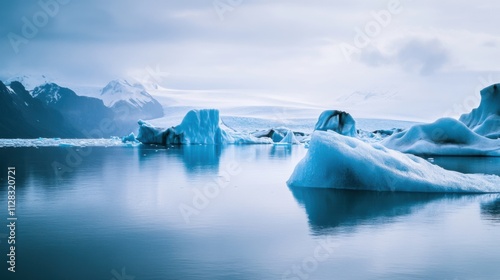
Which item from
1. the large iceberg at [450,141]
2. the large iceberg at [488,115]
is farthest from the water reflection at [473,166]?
the large iceberg at [488,115]

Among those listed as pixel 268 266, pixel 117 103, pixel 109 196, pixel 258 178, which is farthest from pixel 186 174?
pixel 117 103

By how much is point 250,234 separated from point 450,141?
23.0 m

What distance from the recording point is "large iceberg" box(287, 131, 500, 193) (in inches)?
435

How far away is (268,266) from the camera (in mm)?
5328

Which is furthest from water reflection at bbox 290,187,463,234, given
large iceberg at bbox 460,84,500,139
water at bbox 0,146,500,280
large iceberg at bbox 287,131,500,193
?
large iceberg at bbox 460,84,500,139

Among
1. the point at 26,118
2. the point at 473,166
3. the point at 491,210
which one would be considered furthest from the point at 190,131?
the point at 26,118

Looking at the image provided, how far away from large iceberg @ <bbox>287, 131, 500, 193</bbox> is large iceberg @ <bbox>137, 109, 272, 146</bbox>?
32179mm

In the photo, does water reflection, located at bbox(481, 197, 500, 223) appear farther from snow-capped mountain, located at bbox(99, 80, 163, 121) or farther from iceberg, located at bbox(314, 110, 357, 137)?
snow-capped mountain, located at bbox(99, 80, 163, 121)

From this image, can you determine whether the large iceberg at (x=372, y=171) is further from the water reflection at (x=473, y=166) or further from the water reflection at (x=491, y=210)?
the water reflection at (x=473, y=166)

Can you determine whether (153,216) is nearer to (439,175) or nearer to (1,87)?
(439,175)

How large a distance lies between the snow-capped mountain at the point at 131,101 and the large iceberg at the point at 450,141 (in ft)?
336

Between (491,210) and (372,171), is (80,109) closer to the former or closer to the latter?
(372,171)

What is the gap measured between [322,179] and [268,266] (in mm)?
6577

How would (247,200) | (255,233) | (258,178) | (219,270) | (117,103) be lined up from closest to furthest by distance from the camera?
(219,270), (255,233), (247,200), (258,178), (117,103)
